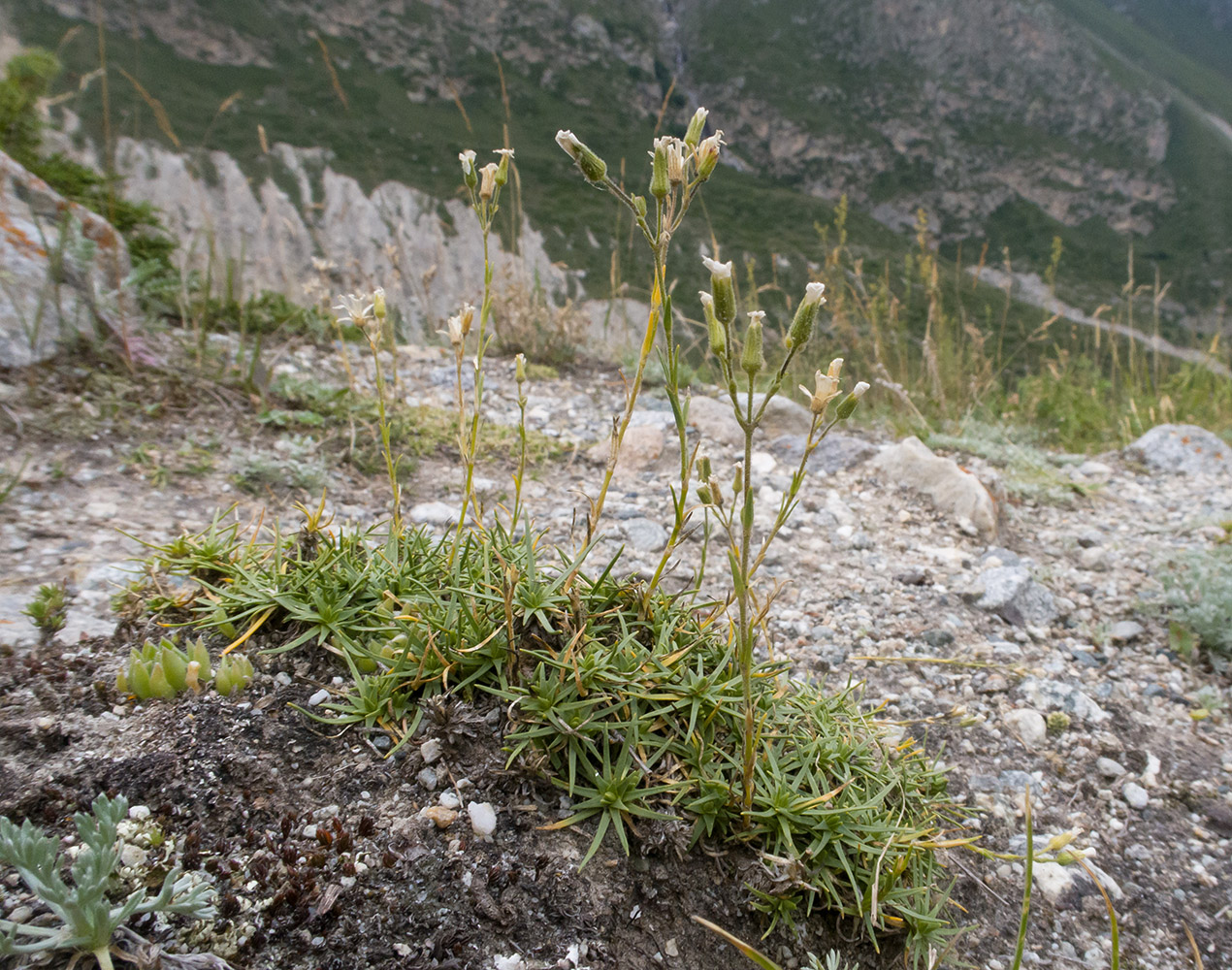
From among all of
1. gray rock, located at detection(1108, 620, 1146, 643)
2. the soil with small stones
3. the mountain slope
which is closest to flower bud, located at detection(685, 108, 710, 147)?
the soil with small stones

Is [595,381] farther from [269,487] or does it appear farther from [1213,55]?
[1213,55]

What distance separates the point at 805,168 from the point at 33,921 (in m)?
102

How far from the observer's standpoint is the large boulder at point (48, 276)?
3225mm

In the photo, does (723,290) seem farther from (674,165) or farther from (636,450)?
(636,450)

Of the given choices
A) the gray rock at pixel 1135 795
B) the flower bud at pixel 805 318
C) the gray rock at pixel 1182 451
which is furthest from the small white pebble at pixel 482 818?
the gray rock at pixel 1182 451

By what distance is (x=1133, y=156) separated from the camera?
93438 mm

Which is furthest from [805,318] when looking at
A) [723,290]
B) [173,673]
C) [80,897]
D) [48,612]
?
[48,612]

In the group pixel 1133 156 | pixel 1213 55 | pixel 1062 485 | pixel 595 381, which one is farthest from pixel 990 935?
pixel 1213 55

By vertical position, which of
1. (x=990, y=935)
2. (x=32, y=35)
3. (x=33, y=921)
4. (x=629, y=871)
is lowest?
(x=990, y=935)

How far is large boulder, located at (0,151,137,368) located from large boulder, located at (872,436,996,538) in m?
4.35

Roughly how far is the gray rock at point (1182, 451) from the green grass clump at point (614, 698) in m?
4.18

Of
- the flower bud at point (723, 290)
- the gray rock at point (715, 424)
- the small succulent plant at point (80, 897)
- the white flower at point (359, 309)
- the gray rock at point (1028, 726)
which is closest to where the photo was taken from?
the small succulent plant at point (80, 897)

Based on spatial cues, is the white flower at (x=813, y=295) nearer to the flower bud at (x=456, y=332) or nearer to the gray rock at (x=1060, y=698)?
the flower bud at (x=456, y=332)

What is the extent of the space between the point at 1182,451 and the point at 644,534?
4223 millimetres
